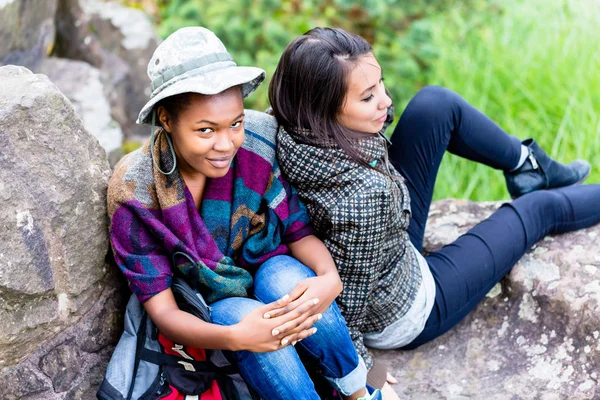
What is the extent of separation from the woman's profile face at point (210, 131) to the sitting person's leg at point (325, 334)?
347mm

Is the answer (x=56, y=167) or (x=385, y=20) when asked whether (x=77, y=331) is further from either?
(x=385, y=20)

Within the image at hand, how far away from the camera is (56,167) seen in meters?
2.01

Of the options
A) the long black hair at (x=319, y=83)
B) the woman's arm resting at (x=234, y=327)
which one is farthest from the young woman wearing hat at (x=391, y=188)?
the woman's arm resting at (x=234, y=327)

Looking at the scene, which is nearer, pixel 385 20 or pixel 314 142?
pixel 314 142

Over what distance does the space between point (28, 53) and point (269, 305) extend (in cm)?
237

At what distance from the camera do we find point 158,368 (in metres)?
2.07

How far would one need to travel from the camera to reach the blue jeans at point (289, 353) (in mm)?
1998

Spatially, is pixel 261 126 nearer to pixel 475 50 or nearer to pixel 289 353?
pixel 289 353

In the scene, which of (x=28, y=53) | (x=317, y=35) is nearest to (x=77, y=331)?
(x=317, y=35)

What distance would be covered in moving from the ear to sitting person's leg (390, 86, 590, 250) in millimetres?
952

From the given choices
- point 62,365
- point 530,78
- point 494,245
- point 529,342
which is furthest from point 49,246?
point 530,78

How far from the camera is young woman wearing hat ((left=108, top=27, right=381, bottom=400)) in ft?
A: 6.45

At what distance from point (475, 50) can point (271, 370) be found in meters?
3.74

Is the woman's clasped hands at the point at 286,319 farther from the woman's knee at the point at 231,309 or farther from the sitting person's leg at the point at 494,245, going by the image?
the sitting person's leg at the point at 494,245
